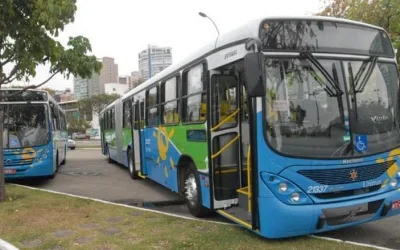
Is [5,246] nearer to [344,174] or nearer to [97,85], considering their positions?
[344,174]

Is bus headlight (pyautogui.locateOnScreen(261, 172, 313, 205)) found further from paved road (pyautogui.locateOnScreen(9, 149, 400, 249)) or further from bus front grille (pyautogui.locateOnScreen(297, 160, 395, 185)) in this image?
paved road (pyautogui.locateOnScreen(9, 149, 400, 249))

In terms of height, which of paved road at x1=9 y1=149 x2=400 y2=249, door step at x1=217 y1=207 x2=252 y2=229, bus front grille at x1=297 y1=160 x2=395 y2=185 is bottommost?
paved road at x1=9 y1=149 x2=400 y2=249

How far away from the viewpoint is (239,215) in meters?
5.85

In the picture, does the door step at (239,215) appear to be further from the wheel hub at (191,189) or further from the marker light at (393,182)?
the marker light at (393,182)

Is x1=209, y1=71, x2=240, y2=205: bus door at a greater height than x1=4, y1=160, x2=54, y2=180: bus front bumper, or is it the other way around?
x1=209, y1=71, x2=240, y2=205: bus door

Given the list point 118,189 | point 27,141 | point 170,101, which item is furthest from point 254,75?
point 27,141

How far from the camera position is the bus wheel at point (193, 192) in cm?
694

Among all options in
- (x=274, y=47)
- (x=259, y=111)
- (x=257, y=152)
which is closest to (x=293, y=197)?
(x=257, y=152)

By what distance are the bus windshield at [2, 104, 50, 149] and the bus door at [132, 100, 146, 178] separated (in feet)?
8.19

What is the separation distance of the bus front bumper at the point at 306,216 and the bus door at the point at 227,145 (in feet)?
3.02

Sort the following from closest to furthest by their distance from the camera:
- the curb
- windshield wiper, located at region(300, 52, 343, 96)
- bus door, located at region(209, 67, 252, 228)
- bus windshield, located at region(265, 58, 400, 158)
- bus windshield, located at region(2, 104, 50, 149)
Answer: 1. bus windshield, located at region(265, 58, 400, 158)
2. windshield wiper, located at region(300, 52, 343, 96)
3. the curb
4. bus door, located at region(209, 67, 252, 228)
5. bus windshield, located at region(2, 104, 50, 149)

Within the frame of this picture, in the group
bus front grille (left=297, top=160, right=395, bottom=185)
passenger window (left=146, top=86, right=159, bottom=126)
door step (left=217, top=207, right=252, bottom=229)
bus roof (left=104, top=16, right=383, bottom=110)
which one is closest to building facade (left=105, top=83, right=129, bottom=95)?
passenger window (left=146, top=86, right=159, bottom=126)

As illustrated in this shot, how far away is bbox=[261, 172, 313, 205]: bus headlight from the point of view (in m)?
5.03

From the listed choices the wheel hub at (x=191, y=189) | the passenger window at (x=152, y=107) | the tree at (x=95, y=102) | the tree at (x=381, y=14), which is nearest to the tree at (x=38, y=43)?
the passenger window at (x=152, y=107)
